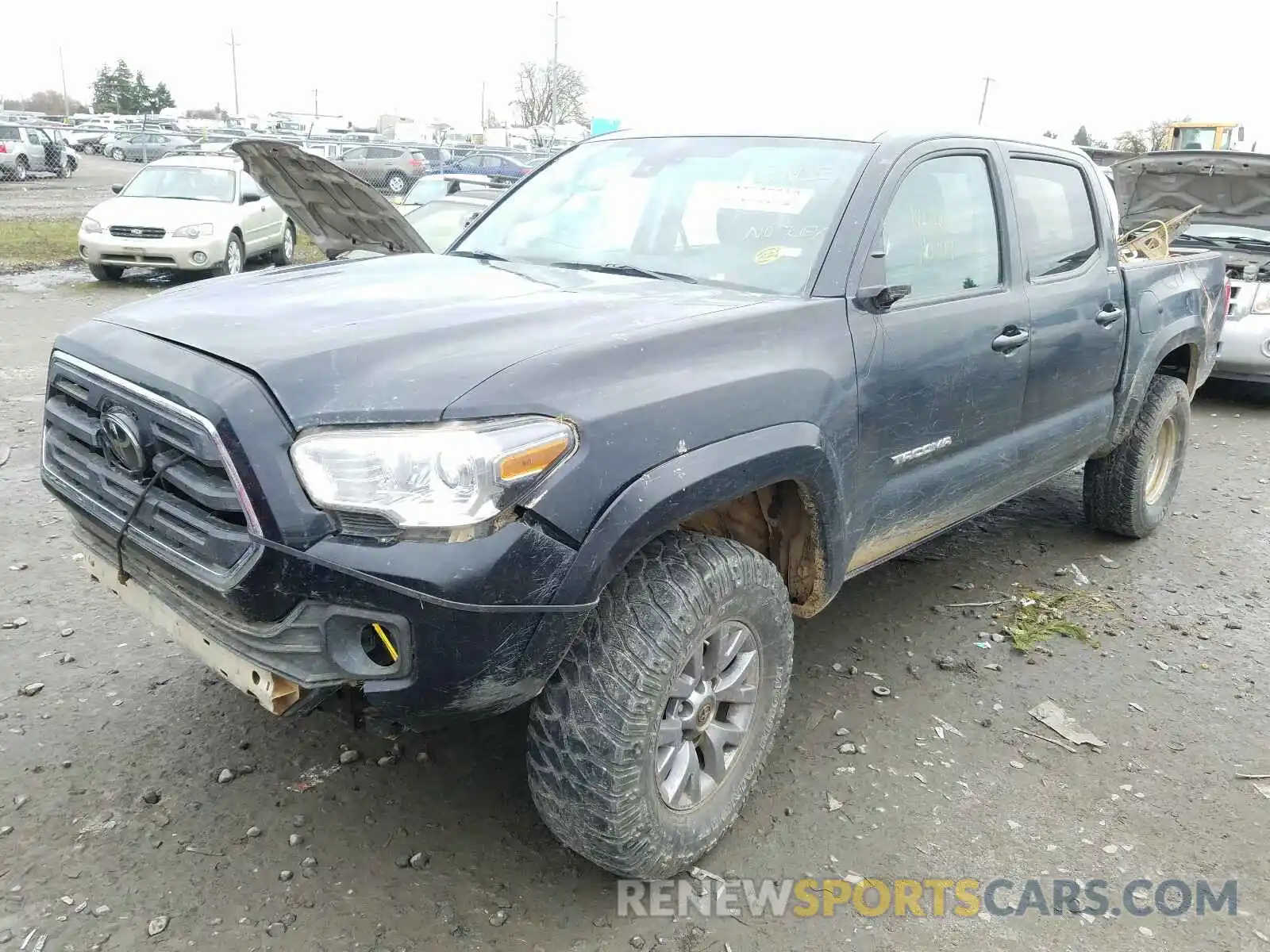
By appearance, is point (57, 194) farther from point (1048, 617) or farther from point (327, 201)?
point (1048, 617)

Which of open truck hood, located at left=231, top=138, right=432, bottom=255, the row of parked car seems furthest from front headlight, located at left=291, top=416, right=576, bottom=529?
the row of parked car

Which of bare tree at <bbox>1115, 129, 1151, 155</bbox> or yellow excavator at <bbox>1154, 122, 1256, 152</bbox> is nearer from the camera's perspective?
yellow excavator at <bbox>1154, 122, 1256, 152</bbox>

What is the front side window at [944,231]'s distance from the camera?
307 cm

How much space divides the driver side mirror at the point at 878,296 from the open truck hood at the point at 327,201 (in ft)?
8.10

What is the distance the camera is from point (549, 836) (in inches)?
104

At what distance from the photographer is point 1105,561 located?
478cm

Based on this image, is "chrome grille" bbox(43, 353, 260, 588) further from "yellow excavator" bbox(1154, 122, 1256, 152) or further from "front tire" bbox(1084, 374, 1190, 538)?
"yellow excavator" bbox(1154, 122, 1256, 152)

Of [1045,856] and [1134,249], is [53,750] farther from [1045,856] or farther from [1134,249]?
[1134,249]

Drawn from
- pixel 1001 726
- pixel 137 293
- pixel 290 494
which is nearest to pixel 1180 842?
pixel 1001 726

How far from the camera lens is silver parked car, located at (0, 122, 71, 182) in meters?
26.1

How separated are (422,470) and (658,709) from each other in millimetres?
785

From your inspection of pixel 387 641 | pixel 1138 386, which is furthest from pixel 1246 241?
pixel 387 641

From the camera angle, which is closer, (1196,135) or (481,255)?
(481,255)

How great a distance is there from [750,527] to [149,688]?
82.2 inches
